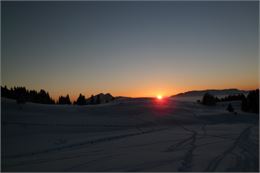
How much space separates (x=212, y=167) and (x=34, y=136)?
15683 mm

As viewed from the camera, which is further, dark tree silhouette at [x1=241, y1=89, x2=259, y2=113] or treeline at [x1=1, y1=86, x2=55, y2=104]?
treeline at [x1=1, y1=86, x2=55, y2=104]

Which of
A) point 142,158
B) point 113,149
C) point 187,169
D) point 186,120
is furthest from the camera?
point 186,120

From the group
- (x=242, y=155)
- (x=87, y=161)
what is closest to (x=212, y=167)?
(x=242, y=155)

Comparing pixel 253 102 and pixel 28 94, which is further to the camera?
pixel 28 94

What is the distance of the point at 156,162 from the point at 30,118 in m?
21.3

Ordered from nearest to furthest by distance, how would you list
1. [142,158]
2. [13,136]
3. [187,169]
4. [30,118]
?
[187,169] < [142,158] < [13,136] < [30,118]

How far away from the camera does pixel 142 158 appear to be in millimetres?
13305

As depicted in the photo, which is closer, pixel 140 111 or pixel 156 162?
pixel 156 162

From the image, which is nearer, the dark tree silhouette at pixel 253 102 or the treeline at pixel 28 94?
the dark tree silhouette at pixel 253 102

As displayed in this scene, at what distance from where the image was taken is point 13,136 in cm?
2141

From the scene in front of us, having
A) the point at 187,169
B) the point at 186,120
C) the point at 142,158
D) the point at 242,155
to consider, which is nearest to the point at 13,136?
the point at 142,158

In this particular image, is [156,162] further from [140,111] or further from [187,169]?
[140,111]

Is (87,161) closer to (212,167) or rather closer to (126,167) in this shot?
(126,167)

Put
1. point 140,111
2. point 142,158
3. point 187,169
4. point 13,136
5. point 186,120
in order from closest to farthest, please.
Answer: point 187,169 < point 142,158 < point 13,136 < point 186,120 < point 140,111
